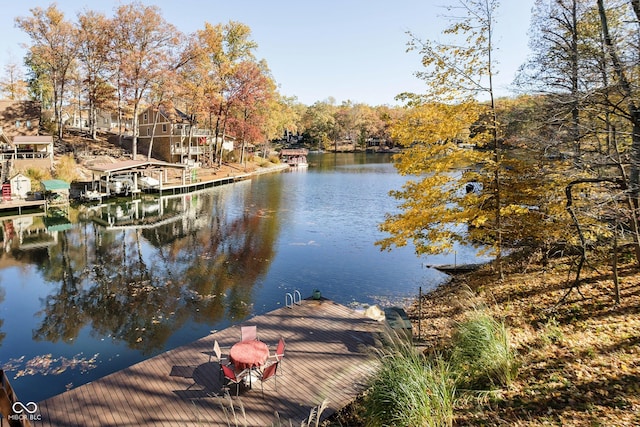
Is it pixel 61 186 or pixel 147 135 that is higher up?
pixel 147 135

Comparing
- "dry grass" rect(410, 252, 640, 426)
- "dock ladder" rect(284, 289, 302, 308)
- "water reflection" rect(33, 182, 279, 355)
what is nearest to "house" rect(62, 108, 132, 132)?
"water reflection" rect(33, 182, 279, 355)

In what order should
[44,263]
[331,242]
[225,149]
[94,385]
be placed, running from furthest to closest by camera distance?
[225,149], [331,242], [44,263], [94,385]

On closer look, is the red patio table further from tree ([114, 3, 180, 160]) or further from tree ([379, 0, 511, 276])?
tree ([114, 3, 180, 160])

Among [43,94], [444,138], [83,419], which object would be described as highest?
[43,94]

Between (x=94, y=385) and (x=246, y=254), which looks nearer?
(x=94, y=385)

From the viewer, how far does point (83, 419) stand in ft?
22.6

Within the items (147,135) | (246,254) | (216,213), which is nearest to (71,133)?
(147,135)

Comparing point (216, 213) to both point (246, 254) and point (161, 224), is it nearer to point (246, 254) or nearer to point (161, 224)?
point (161, 224)

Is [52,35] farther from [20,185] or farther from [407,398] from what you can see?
[407,398]

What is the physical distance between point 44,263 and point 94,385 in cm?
1322

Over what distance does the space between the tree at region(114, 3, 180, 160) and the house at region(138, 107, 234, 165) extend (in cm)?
665

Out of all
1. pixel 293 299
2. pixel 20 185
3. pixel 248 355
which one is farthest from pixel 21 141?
pixel 248 355

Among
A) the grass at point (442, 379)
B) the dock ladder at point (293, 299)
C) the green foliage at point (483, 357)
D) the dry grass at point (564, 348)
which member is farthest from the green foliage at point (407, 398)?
the dock ladder at point (293, 299)

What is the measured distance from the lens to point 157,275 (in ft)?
54.4
